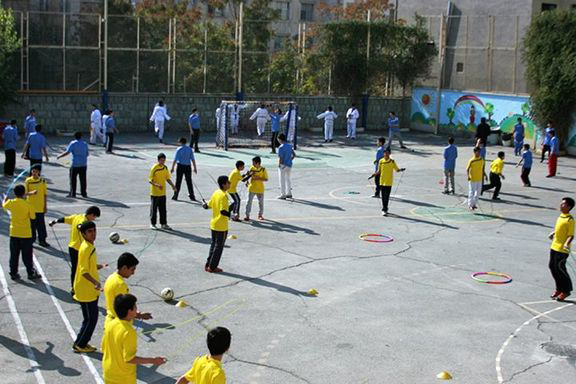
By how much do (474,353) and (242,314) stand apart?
12.4 feet

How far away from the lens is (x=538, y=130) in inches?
1475

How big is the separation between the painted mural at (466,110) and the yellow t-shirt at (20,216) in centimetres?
2857

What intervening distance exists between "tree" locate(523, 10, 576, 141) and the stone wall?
34.1 feet

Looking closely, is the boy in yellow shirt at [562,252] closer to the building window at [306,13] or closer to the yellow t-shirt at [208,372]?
the yellow t-shirt at [208,372]

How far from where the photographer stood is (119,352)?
831 cm

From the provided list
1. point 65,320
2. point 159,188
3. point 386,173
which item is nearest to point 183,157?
point 159,188

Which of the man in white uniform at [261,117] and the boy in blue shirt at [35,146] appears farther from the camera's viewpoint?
the man in white uniform at [261,117]

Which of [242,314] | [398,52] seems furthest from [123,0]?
[242,314]

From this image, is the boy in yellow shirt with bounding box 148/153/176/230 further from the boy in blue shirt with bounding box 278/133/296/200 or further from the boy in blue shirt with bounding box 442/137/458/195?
the boy in blue shirt with bounding box 442/137/458/195

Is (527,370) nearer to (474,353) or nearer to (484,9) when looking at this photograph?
(474,353)

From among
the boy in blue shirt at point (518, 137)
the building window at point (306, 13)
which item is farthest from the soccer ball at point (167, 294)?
the building window at point (306, 13)

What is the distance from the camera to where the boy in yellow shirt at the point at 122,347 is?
828 centimetres

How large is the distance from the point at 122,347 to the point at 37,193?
30.4 feet

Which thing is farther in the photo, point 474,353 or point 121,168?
point 121,168
